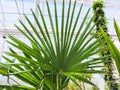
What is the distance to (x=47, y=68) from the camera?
5.84ft

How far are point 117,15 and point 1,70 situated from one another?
9962 mm

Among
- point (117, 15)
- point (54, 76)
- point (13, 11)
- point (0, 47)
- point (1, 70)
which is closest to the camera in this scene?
point (1, 70)

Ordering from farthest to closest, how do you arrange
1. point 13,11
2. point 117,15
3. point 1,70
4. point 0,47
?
1. point 0,47
2. point 117,15
3. point 13,11
4. point 1,70

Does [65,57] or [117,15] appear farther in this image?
[117,15]

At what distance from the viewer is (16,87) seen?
71.2 inches

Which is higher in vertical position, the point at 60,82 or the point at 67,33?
the point at 67,33

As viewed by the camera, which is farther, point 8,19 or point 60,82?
point 8,19

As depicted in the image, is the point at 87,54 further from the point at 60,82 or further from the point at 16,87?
the point at 16,87

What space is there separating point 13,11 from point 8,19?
0.67 m

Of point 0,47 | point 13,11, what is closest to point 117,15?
point 13,11

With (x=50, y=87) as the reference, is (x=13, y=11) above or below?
above

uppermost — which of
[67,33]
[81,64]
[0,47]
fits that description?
[0,47]

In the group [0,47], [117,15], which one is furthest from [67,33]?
[0,47]

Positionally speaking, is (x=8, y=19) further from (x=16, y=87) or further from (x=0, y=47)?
(x=16, y=87)
